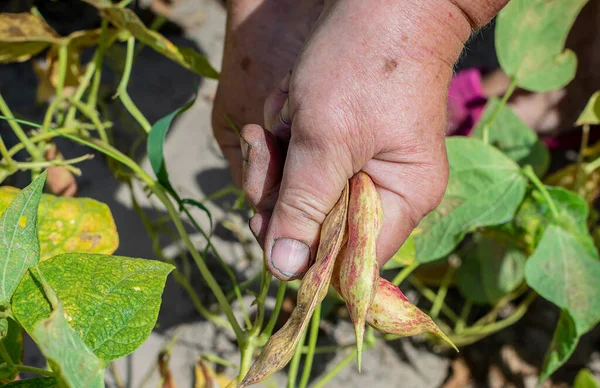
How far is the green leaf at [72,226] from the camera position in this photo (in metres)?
0.77

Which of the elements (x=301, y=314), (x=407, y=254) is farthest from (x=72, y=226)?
(x=407, y=254)

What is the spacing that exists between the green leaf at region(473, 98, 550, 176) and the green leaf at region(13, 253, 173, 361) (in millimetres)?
865

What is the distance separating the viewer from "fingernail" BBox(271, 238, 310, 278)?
0.66 m

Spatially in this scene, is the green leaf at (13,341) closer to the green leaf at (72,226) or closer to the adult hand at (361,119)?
the green leaf at (72,226)

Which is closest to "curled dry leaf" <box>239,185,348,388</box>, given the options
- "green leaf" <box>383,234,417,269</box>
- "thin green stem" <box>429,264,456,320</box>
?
"green leaf" <box>383,234,417,269</box>

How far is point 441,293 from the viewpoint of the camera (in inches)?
55.7

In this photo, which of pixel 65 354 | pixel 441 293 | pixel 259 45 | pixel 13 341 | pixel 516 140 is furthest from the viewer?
pixel 441 293

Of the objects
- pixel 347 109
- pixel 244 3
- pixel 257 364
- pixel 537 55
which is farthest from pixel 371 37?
pixel 537 55

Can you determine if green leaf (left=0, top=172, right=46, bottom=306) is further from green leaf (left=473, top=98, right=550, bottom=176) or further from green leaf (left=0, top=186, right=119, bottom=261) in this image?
green leaf (left=473, top=98, right=550, bottom=176)

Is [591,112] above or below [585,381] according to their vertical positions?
above

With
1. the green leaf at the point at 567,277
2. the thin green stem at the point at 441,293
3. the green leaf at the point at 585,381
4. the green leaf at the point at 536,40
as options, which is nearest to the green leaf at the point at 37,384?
the green leaf at the point at 567,277

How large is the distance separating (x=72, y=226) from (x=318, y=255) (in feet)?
1.16

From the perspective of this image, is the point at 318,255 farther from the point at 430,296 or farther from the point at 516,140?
the point at 430,296

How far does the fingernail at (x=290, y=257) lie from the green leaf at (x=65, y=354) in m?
0.26
